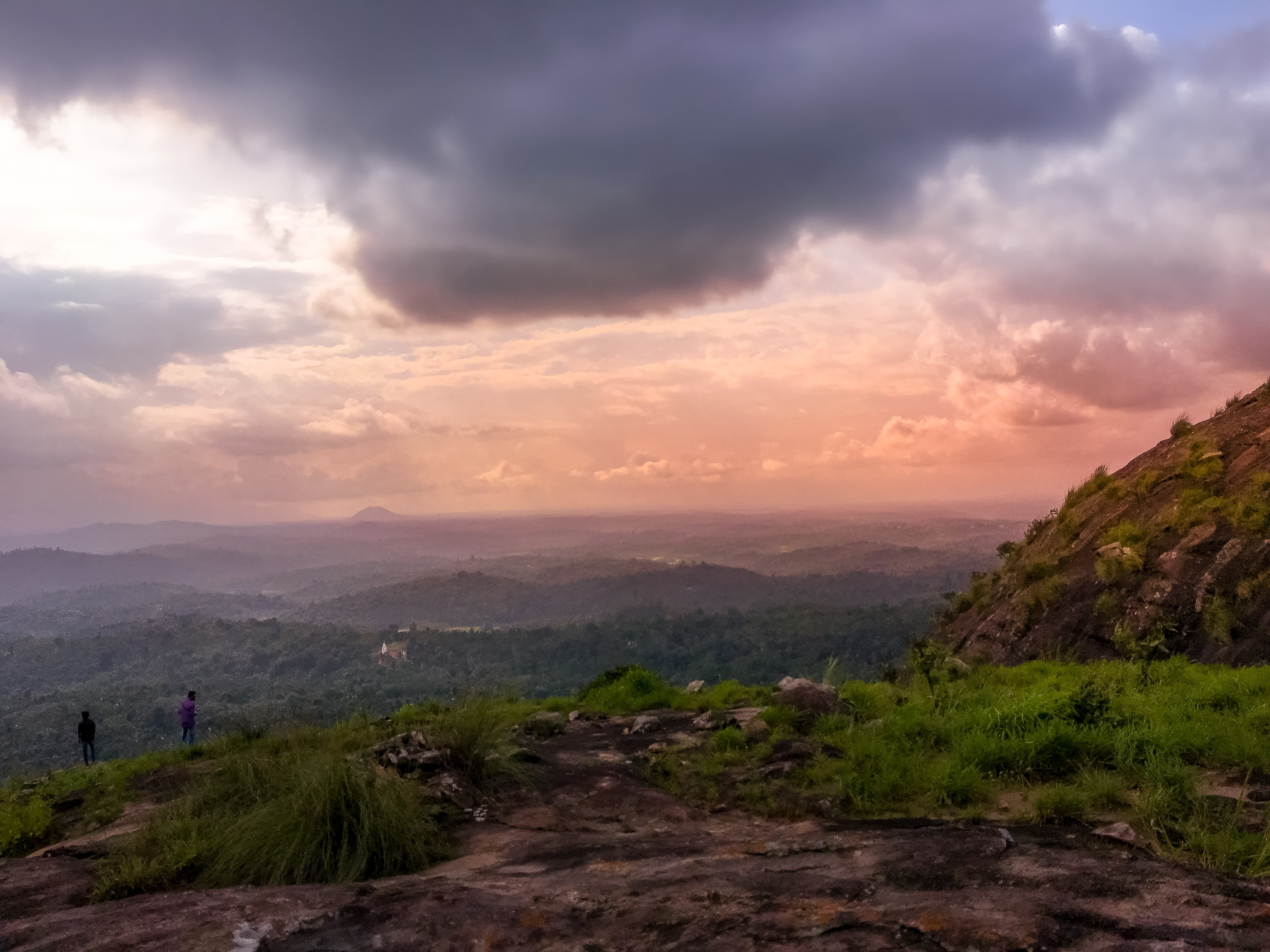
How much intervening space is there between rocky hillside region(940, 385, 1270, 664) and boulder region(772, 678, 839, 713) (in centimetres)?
592

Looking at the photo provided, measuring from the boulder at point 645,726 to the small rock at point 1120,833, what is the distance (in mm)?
7692

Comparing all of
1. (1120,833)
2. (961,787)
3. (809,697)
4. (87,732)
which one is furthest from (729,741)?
(87,732)

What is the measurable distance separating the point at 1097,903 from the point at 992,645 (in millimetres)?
17086

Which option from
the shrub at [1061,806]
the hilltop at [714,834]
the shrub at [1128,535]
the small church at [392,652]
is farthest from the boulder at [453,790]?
the small church at [392,652]

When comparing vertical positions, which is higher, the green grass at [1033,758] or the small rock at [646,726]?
the green grass at [1033,758]

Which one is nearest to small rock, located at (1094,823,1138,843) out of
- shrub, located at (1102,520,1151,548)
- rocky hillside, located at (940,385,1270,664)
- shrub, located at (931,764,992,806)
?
shrub, located at (931,764,992,806)

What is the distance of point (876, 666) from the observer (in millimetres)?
16891

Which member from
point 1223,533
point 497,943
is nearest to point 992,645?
point 1223,533

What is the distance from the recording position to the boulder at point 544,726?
12.7 metres

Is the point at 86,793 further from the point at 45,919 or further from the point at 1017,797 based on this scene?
the point at 1017,797

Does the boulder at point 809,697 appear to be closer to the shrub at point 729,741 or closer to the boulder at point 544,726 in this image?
the shrub at point 729,741

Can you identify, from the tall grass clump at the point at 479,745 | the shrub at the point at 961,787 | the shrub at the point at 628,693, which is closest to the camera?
the shrub at the point at 961,787

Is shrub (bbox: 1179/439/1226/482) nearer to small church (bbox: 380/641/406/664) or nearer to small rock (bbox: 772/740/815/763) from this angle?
small rock (bbox: 772/740/815/763)

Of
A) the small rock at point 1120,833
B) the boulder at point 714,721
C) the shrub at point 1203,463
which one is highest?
the shrub at point 1203,463
